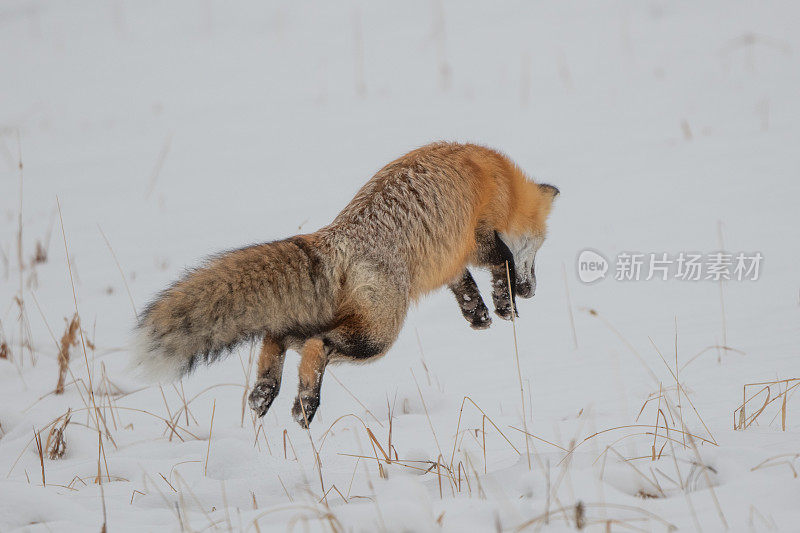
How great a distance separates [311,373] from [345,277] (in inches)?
21.0

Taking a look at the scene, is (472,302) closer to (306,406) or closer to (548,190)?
(548,190)

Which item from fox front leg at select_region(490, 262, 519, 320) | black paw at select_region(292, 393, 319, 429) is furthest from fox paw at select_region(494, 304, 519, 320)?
black paw at select_region(292, 393, 319, 429)

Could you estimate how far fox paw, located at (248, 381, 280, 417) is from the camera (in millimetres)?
4156

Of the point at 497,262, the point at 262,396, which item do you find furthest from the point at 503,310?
the point at 262,396

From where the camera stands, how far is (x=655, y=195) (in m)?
8.54

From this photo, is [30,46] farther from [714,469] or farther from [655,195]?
[714,469]

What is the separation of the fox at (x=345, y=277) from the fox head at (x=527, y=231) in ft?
0.09

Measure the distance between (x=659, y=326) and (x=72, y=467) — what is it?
13.1 ft

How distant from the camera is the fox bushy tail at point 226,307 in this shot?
3.64 meters

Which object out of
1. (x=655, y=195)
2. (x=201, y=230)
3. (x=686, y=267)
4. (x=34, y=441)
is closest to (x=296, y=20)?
(x=201, y=230)

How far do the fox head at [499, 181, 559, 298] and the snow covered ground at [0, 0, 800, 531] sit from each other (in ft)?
1.94

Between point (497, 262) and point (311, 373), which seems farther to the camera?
point (497, 262)

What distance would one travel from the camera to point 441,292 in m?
7.18

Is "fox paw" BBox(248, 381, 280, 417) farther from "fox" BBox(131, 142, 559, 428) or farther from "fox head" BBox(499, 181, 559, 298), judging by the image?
"fox head" BBox(499, 181, 559, 298)
